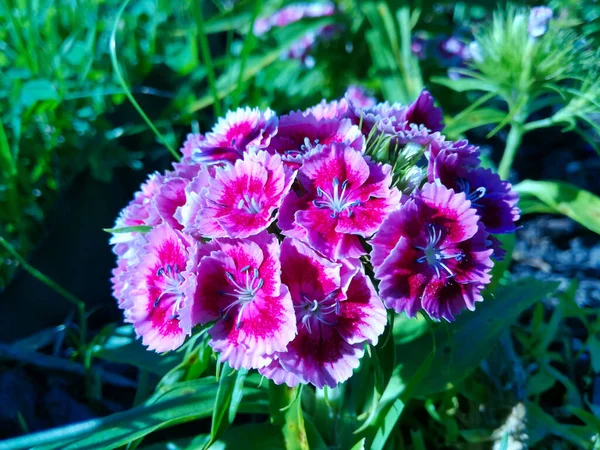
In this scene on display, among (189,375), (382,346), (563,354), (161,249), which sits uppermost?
(161,249)

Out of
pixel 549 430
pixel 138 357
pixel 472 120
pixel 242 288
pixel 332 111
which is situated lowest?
pixel 549 430

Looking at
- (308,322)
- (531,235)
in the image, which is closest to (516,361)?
(308,322)

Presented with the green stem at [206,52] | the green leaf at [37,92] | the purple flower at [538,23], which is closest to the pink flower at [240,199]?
the green stem at [206,52]

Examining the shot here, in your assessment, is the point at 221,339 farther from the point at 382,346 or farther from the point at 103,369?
the point at 103,369

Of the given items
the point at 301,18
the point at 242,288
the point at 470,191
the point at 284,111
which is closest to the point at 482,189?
the point at 470,191

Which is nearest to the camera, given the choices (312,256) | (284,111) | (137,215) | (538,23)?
(312,256)

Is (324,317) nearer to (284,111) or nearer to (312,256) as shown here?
(312,256)
